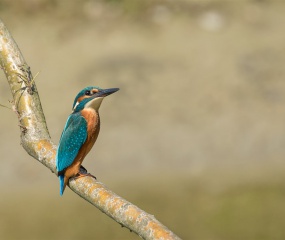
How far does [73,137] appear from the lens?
570 cm

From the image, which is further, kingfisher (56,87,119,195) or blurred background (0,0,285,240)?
blurred background (0,0,285,240)

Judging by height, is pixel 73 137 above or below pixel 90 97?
Result: below

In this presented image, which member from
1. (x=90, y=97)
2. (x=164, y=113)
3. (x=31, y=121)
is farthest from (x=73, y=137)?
(x=164, y=113)

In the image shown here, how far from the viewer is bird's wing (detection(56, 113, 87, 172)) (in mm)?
5480

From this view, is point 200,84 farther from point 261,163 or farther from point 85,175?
point 85,175

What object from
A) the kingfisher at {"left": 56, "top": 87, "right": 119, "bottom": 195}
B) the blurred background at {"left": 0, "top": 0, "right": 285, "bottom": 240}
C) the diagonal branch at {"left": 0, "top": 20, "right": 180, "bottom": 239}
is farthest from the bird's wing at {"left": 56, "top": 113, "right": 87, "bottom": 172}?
the blurred background at {"left": 0, "top": 0, "right": 285, "bottom": 240}

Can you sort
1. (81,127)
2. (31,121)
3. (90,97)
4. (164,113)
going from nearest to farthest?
(31,121), (90,97), (81,127), (164,113)

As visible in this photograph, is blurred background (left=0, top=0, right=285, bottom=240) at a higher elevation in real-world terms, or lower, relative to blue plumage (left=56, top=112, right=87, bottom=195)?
higher

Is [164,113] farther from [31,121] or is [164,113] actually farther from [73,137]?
[31,121]

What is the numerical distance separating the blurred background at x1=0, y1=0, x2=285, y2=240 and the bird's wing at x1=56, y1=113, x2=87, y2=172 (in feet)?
38.8

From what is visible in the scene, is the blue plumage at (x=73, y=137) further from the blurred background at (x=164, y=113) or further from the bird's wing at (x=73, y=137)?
the blurred background at (x=164, y=113)

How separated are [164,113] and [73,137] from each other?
56.0ft

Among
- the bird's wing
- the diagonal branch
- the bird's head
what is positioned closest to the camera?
the diagonal branch

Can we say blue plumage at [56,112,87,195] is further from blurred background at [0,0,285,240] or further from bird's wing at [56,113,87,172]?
blurred background at [0,0,285,240]
